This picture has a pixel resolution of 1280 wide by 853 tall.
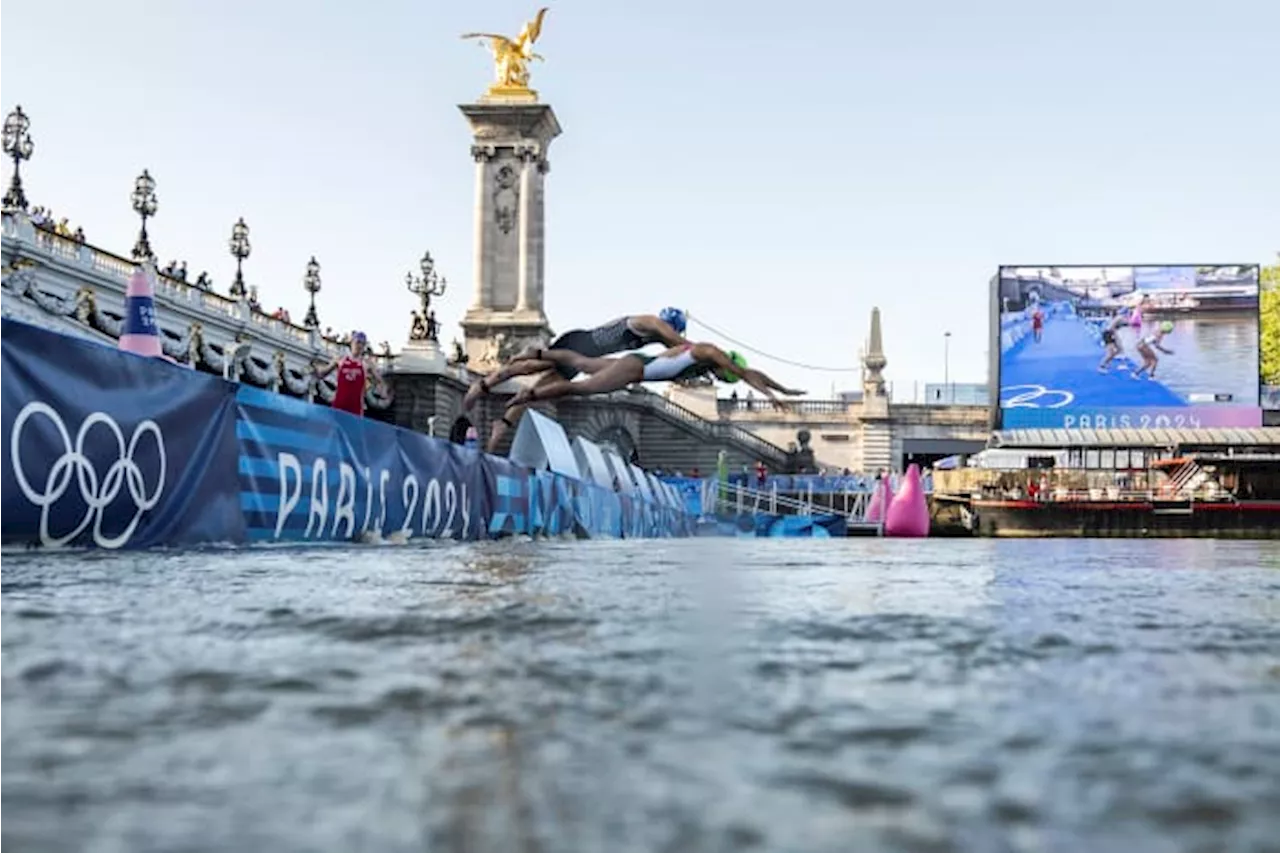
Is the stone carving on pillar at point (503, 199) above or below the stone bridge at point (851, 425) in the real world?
above

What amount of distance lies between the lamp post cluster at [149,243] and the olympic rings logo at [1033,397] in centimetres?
2096

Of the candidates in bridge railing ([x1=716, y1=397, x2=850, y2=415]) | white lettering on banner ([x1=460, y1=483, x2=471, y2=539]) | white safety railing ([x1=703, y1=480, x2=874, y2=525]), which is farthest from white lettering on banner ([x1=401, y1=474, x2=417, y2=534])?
bridge railing ([x1=716, y1=397, x2=850, y2=415])

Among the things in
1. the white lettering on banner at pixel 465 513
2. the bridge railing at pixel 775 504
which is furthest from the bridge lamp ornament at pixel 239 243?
the white lettering on banner at pixel 465 513

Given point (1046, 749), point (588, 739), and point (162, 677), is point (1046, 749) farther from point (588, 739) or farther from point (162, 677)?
point (162, 677)

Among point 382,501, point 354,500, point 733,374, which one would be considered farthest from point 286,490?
point 733,374

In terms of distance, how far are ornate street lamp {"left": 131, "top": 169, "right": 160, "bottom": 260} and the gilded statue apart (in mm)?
26381

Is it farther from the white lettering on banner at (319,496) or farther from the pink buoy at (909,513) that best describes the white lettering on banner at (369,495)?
the pink buoy at (909,513)

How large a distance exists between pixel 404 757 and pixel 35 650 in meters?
1.20

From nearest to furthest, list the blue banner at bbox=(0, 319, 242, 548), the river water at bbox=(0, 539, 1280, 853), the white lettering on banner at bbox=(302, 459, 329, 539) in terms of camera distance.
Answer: the river water at bbox=(0, 539, 1280, 853), the blue banner at bbox=(0, 319, 242, 548), the white lettering on banner at bbox=(302, 459, 329, 539)

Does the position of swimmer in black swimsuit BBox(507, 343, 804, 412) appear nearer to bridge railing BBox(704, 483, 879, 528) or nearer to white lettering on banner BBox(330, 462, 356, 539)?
white lettering on banner BBox(330, 462, 356, 539)

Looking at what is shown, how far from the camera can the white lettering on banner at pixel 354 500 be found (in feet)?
29.1

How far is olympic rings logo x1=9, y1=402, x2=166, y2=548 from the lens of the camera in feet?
20.4

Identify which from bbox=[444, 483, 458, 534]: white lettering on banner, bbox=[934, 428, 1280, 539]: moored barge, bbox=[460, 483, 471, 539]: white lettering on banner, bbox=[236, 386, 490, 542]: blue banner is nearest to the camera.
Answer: bbox=[236, 386, 490, 542]: blue banner

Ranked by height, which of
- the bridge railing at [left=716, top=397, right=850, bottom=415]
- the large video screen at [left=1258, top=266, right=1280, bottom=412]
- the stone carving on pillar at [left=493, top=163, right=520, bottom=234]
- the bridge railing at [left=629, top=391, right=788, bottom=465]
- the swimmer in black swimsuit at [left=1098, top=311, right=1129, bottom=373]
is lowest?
the bridge railing at [left=629, top=391, right=788, bottom=465]
